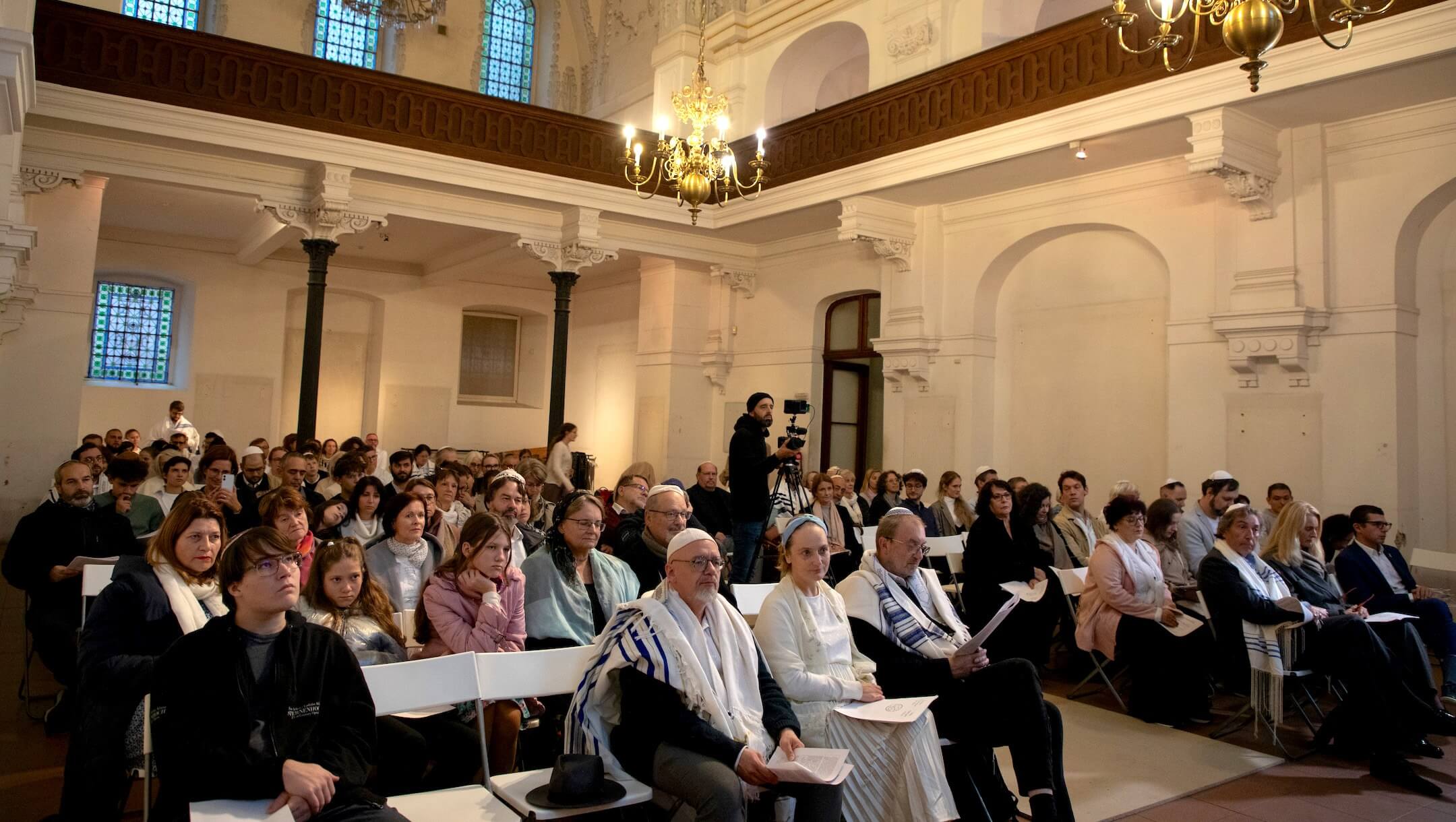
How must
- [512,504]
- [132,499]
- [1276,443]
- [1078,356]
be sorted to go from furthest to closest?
[1078,356]
[1276,443]
[132,499]
[512,504]

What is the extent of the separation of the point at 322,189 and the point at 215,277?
20.3 ft

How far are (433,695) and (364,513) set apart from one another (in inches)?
89.7

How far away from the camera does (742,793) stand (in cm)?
275

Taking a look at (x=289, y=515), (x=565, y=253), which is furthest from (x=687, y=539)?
(x=565, y=253)

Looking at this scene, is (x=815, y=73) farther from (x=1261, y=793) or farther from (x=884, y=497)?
(x=1261, y=793)

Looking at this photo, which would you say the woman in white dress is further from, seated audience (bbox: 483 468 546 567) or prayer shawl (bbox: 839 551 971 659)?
seated audience (bbox: 483 468 546 567)

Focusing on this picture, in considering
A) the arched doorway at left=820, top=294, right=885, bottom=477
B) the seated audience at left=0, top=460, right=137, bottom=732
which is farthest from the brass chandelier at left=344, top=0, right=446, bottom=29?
the seated audience at left=0, top=460, right=137, bottom=732

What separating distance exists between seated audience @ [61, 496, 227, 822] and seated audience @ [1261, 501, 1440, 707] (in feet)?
17.9

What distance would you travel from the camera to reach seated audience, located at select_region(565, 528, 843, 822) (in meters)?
2.81

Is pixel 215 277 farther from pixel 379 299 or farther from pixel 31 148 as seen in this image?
pixel 31 148

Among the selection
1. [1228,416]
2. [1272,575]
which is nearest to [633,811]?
[1272,575]

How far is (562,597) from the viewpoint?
3.89m

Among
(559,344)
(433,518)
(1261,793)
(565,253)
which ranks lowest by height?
(1261,793)

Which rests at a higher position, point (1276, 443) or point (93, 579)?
point (1276, 443)
